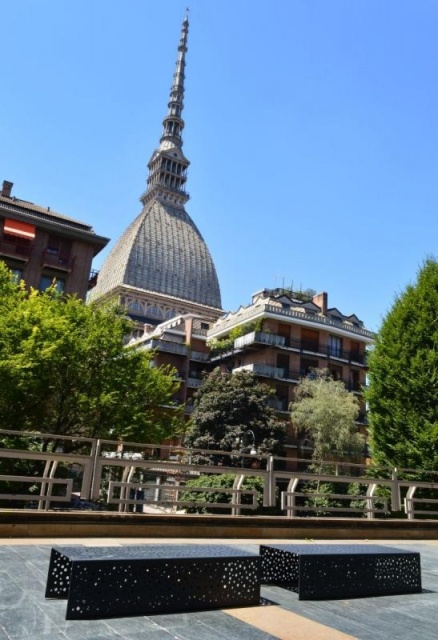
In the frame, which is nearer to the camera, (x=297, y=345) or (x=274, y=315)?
(x=274, y=315)

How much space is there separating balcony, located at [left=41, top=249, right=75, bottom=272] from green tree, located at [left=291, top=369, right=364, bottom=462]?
22929 mm

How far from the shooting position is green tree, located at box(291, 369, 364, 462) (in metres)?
42.3

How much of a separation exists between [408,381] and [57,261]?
31671 millimetres

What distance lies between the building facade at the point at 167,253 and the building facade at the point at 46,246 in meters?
58.8

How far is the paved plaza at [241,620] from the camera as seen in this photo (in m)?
3.89

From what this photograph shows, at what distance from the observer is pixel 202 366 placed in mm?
58281

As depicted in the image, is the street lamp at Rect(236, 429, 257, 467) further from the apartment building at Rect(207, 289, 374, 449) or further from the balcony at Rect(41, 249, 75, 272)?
the balcony at Rect(41, 249, 75, 272)

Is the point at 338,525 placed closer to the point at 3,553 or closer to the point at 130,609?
the point at 3,553

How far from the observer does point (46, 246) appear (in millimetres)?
43219

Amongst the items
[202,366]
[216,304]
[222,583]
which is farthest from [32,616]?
[216,304]

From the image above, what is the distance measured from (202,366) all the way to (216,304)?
80773 millimetres

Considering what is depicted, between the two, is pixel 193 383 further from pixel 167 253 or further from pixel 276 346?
pixel 167 253

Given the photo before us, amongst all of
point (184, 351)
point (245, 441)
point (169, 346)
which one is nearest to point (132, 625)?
point (245, 441)

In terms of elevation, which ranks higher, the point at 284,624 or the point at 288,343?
the point at 288,343
